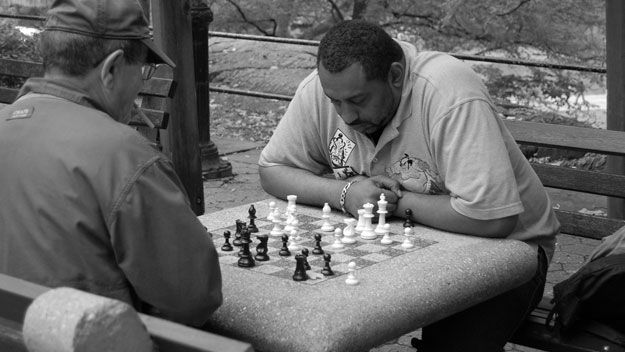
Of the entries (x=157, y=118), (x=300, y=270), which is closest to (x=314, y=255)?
(x=300, y=270)

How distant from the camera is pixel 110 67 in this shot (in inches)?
97.9

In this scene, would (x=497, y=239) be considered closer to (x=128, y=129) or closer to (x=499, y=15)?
(x=128, y=129)

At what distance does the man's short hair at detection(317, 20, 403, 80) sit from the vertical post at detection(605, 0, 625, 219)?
103 inches

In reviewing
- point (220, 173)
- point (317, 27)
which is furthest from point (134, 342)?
point (317, 27)

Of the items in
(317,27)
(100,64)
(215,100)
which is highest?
(100,64)

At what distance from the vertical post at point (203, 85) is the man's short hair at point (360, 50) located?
4.00m

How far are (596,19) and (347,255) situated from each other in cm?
619

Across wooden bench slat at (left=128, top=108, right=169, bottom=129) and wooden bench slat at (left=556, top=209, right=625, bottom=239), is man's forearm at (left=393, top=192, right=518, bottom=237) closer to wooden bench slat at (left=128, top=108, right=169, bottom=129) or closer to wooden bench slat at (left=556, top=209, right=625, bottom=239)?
wooden bench slat at (left=556, top=209, right=625, bottom=239)

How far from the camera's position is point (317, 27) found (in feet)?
34.8

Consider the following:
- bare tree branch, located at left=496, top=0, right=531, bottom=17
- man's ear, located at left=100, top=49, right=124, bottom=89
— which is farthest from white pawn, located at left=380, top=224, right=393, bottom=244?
bare tree branch, located at left=496, top=0, right=531, bottom=17

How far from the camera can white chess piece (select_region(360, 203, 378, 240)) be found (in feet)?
10.7

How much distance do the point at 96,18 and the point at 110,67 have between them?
0.41ft

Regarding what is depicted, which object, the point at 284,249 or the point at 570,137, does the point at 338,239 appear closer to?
the point at 284,249

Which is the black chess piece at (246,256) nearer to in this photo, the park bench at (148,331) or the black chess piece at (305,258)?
the black chess piece at (305,258)
